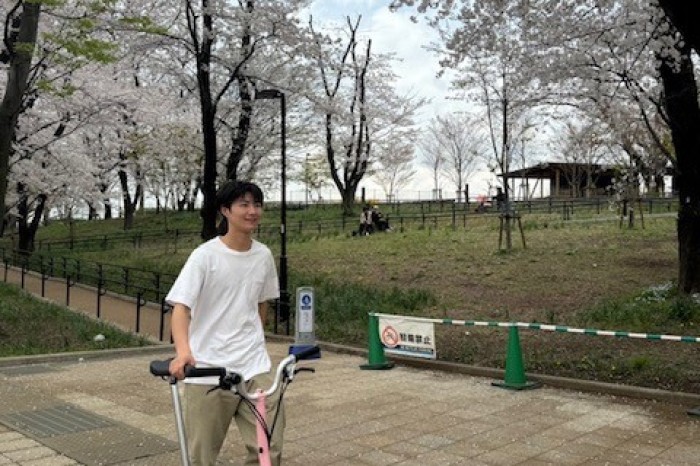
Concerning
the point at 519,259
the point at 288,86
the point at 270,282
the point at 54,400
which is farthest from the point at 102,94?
the point at 270,282

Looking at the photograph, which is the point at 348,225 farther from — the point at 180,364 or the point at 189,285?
the point at 180,364

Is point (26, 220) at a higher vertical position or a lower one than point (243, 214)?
lower

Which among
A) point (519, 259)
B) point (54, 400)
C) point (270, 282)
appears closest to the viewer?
point (270, 282)

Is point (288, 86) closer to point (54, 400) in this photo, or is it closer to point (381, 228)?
point (381, 228)

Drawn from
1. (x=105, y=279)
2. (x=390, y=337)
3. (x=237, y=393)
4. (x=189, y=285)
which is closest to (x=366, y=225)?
(x=105, y=279)

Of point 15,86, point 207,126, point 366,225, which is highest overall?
point 207,126

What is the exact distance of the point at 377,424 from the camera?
21.0 feet

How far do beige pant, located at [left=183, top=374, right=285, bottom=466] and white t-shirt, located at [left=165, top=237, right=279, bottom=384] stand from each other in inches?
3.5

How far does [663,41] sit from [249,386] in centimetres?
1007

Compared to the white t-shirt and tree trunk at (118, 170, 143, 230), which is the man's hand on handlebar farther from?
tree trunk at (118, 170, 143, 230)

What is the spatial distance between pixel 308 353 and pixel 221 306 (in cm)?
49

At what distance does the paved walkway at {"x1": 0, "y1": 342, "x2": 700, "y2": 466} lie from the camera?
5.43 meters

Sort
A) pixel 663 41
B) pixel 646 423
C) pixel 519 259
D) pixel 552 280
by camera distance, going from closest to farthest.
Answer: pixel 646 423
pixel 663 41
pixel 552 280
pixel 519 259

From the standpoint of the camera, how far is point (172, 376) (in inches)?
114
